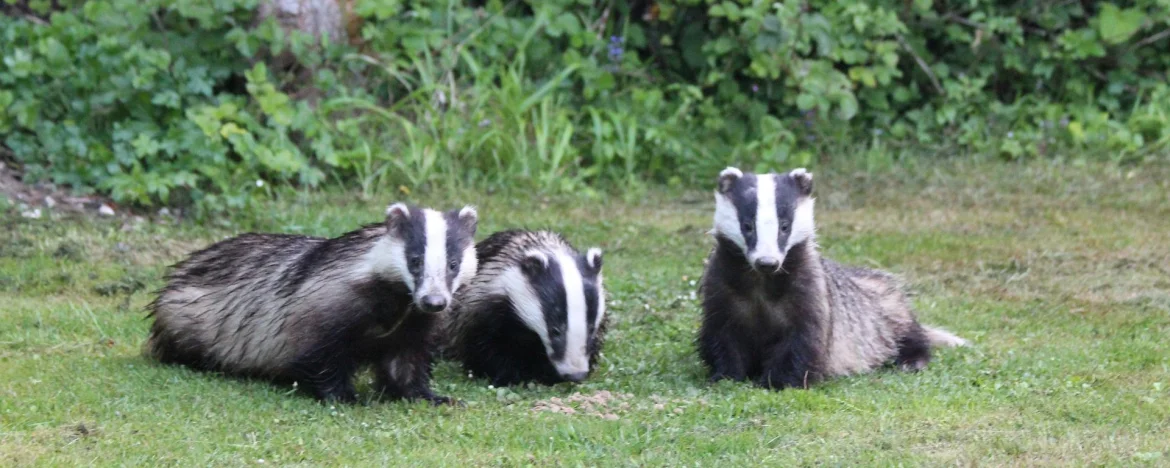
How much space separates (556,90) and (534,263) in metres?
4.71

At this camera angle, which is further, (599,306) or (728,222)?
(599,306)

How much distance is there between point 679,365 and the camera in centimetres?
585

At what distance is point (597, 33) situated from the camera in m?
10.6

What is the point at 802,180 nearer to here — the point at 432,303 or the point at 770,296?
the point at 770,296

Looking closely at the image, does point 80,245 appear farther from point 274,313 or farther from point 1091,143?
point 1091,143

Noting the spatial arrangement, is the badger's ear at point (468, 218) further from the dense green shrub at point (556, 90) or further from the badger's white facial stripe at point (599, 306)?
the dense green shrub at point (556, 90)

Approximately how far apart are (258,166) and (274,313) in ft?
11.7

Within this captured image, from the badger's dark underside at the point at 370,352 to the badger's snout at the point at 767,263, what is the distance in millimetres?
1153

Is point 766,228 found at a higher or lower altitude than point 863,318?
higher

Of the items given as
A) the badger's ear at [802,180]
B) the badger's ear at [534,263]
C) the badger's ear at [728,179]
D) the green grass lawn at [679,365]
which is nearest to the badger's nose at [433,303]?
the green grass lawn at [679,365]

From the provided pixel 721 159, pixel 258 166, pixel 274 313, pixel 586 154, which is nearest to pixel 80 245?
pixel 258 166

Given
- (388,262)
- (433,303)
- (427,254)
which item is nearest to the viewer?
(433,303)

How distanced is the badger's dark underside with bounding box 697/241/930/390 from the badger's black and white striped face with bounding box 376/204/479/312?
99 cm

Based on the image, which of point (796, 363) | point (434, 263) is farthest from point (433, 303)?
point (796, 363)
